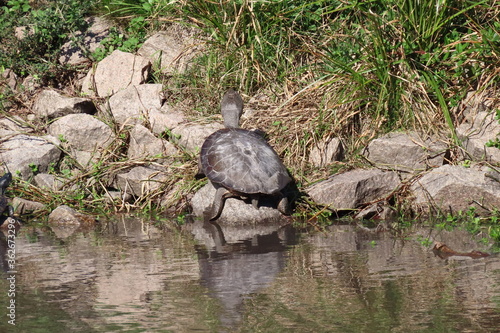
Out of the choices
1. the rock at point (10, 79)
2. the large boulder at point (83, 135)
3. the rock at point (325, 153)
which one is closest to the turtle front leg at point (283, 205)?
the rock at point (325, 153)

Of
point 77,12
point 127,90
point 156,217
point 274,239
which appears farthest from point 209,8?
point 274,239

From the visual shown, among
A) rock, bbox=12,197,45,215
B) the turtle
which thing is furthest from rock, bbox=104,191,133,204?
the turtle

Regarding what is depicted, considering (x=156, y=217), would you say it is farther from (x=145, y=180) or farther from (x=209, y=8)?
(x=209, y=8)

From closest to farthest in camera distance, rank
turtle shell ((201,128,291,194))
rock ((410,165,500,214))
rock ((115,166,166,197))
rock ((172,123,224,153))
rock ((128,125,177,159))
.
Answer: rock ((410,165,500,214)) → turtle shell ((201,128,291,194)) → rock ((115,166,166,197)) → rock ((172,123,224,153)) → rock ((128,125,177,159))

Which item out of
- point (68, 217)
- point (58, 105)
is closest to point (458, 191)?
point (68, 217)

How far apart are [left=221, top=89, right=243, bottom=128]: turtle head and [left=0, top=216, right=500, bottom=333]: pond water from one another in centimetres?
155

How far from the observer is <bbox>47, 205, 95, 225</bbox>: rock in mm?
7191

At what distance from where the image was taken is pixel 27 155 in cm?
816

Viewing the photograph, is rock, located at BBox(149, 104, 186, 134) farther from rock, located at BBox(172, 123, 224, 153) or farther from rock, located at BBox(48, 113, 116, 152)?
rock, located at BBox(48, 113, 116, 152)

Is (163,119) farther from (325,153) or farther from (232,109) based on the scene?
(325,153)

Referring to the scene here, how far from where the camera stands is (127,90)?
29.2 ft

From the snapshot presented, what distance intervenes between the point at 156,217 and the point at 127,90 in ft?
6.97

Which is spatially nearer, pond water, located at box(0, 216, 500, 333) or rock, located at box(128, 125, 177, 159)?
pond water, located at box(0, 216, 500, 333)

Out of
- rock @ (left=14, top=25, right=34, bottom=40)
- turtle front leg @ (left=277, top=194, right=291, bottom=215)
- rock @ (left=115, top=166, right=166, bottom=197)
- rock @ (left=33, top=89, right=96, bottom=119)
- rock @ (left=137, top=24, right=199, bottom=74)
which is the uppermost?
rock @ (left=14, top=25, right=34, bottom=40)
